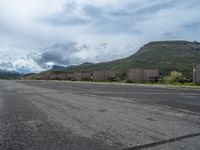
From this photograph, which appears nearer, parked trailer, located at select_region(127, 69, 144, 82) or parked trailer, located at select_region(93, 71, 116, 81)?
parked trailer, located at select_region(127, 69, 144, 82)

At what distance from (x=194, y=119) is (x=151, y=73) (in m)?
52.8

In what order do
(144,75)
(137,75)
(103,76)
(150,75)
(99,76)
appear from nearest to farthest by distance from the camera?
(150,75)
(144,75)
(137,75)
(103,76)
(99,76)

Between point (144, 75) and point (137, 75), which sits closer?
point (144, 75)

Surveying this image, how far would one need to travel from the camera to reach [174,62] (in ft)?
619

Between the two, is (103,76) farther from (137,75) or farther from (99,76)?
(137,75)

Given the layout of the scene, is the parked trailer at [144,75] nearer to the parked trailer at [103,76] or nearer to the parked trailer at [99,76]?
the parked trailer at [103,76]

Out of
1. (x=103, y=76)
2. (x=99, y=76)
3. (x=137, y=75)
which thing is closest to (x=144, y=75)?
(x=137, y=75)

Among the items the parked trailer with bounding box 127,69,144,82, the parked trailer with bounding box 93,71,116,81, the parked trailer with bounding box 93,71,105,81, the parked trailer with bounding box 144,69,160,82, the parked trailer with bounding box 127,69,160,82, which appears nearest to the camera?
the parked trailer with bounding box 144,69,160,82

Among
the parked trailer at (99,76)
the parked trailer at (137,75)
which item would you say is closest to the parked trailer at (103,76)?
the parked trailer at (99,76)

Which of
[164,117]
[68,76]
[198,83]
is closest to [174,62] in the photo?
[68,76]

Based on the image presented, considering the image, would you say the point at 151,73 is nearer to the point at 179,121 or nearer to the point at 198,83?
the point at 198,83

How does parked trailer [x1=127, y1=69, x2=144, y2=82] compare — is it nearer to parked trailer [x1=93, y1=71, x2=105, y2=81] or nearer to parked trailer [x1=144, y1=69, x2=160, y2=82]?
parked trailer [x1=144, y1=69, x2=160, y2=82]

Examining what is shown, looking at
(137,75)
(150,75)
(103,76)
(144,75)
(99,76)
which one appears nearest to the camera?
(150,75)

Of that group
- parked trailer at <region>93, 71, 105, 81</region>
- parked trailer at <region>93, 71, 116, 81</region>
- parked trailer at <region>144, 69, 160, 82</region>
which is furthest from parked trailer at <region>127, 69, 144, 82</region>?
parked trailer at <region>93, 71, 105, 81</region>
